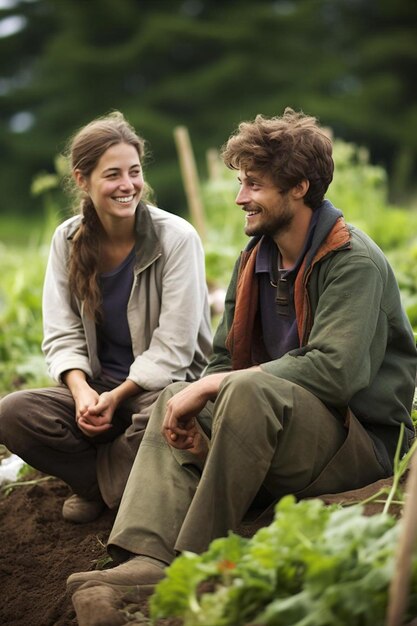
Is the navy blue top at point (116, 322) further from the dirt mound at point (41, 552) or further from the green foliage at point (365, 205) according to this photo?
the green foliage at point (365, 205)

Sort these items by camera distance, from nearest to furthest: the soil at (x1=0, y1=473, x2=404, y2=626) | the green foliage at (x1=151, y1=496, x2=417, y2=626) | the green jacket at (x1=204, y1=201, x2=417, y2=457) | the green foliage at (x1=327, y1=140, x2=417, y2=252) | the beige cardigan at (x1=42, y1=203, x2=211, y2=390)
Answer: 1. the green foliage at (x1=151, y1=496, x2=417, y2=626)
2. the soil at (x1=0, y1=473, x2=404, y2=626)
3. the green jacket at (x1=204, y1=201, x2=417, y2=457)
4. the beige cardigan at (x1=42, y1=203, x2=211, y2=390)
5. the green foliage at (x1=327, y1=140, x2=417, y2=252)

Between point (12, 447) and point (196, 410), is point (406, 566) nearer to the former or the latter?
point (196, 410)

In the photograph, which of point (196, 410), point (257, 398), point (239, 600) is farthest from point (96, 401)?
point (239, 600)

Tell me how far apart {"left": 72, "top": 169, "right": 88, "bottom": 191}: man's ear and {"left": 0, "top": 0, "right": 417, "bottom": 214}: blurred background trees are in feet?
48.3

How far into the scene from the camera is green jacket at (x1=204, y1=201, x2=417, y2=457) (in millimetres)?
3209

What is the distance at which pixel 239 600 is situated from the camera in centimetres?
252

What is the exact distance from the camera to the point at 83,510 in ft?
13.4

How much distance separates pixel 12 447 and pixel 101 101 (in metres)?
18.0

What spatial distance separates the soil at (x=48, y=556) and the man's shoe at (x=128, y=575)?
58 millimetres

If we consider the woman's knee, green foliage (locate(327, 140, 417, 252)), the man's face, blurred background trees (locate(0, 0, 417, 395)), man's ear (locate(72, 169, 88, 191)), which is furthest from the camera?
blurred background trees (locate(0, 0, 417, 395))

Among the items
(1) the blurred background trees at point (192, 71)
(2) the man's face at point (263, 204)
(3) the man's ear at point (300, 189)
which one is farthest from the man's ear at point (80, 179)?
(1) the blurred background trees at point (192, 71)

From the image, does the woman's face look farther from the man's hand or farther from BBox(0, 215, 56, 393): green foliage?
BBox(0, 215, 56, 393): green foliage

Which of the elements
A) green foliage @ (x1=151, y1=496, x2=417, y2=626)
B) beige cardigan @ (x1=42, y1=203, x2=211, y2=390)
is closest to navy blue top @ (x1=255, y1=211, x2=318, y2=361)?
beige cardigan @ (x1=42, y1=203, x2=211, y2=390)

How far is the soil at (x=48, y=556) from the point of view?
3.00 meters
